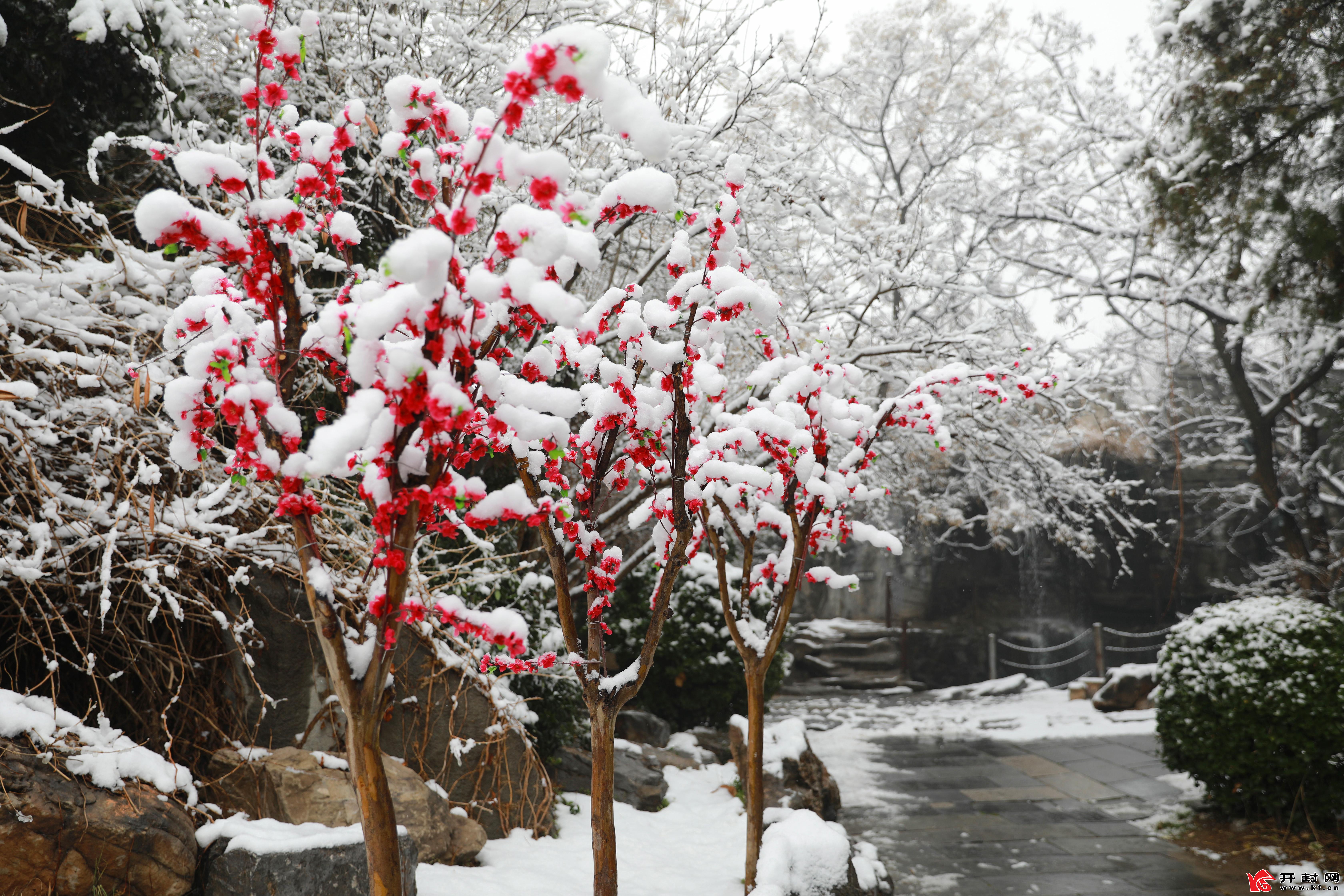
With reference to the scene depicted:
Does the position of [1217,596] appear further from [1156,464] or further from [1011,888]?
[1011,888]

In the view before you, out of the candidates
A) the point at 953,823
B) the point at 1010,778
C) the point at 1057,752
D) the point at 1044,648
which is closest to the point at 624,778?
the point at 953,823

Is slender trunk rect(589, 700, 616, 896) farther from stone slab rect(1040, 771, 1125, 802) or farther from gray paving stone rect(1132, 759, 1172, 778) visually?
gray paving stone rect(1132, 759, 1172, 778)

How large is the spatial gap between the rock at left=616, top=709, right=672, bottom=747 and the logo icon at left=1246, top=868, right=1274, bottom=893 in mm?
3710

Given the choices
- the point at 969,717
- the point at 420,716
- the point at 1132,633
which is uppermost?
the point at 420,716

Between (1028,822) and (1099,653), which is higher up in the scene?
(1099,653)

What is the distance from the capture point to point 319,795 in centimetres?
281

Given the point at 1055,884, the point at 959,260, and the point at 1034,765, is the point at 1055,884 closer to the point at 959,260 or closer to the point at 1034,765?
the point at 1034,765

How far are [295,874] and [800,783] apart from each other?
326 cm

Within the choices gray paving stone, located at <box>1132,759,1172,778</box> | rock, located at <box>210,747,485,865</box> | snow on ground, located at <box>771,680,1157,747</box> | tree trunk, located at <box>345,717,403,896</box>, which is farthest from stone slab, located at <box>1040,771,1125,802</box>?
tree trunk, located at <box>345,717,403,896</box>

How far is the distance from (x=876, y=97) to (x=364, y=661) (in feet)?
37.7

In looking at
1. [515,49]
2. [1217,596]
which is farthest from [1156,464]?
[515,49]

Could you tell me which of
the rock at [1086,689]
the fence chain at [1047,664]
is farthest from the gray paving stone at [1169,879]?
the fence chain at [1047,664]

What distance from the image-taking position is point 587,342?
2.51 m

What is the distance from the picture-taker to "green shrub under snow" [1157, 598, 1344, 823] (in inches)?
167
